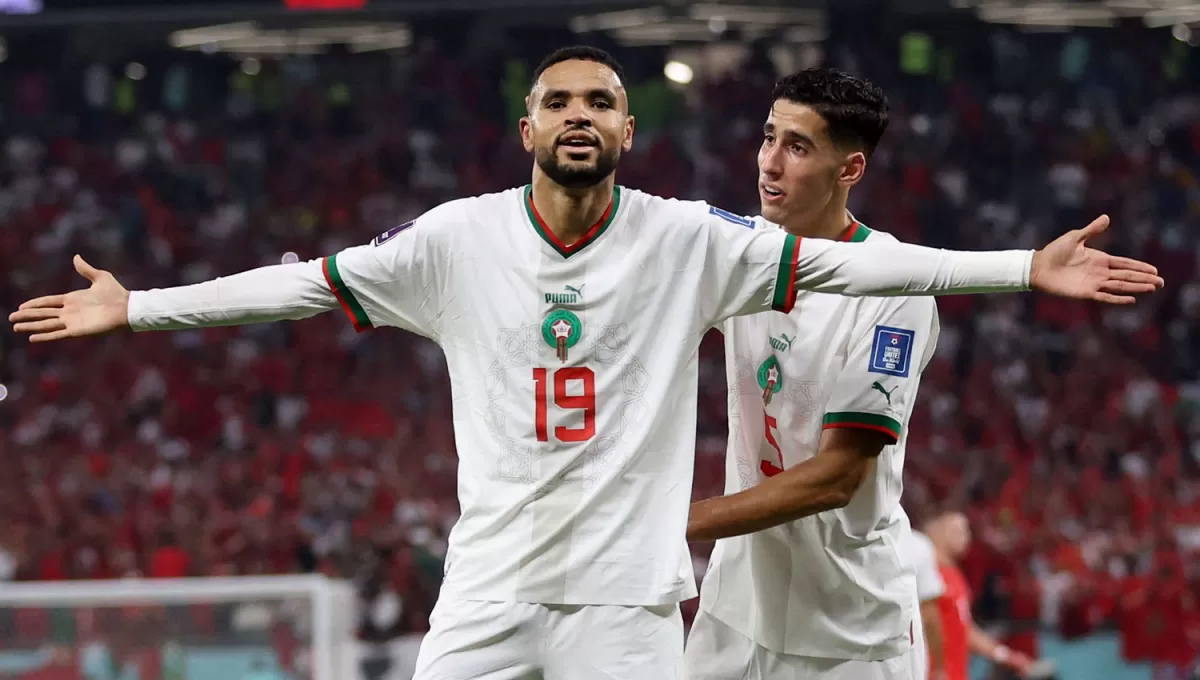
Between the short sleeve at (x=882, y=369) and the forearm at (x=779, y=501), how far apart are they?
127mm

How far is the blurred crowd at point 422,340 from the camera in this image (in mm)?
12773

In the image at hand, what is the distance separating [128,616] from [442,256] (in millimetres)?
4020

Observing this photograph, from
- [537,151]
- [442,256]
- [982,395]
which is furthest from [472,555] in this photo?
[982,395]

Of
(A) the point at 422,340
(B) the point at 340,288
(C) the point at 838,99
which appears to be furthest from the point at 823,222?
(A) the point at 422,340

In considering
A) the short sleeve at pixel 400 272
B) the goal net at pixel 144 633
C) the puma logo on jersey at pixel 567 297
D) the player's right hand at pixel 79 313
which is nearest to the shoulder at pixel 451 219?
the short sleeve at pixel 400 272

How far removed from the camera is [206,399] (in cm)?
1609

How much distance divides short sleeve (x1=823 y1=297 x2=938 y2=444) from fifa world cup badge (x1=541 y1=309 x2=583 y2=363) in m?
0.87

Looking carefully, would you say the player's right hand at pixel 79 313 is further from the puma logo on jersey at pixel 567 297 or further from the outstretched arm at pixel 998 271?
the outstretched arm at pixel 998 271

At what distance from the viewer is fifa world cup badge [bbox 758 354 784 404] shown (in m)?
3.96

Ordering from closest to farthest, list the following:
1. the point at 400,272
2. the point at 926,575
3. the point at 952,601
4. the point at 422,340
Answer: the point at 400,272, the point at 926,575, the point at 952,601, the point at 422,340

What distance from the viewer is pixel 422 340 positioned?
55.4 ft

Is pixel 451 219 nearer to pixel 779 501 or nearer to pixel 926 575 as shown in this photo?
pixel 779 501

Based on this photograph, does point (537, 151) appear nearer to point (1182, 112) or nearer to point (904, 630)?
point (904, 630)

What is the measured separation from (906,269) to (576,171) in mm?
711
